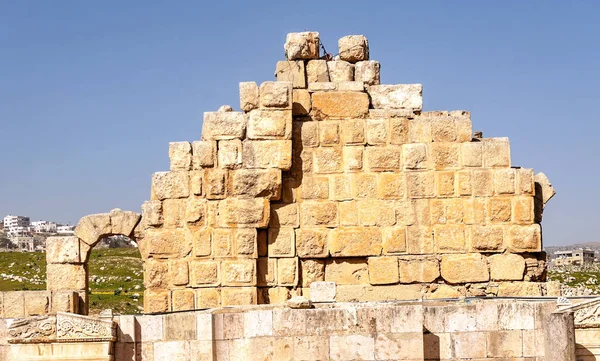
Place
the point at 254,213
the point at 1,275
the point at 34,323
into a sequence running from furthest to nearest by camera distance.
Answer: the point at 1,275, the point at 254,213, the point at 34,323

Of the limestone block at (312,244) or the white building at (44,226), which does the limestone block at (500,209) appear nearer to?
the limestone block at (312,244)

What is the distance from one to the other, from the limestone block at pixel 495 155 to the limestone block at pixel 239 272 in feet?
12.2

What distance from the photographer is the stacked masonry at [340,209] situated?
1405 cm

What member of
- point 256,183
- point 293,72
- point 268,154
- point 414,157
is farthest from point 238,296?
point 293,72

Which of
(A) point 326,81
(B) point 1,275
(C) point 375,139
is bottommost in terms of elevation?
(B) point 1,275

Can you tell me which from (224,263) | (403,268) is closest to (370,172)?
(403,268)

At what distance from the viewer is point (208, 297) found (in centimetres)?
1396

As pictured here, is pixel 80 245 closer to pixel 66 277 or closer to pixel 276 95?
pixel 66 277

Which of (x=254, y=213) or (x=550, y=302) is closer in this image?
(x=550, y=302)

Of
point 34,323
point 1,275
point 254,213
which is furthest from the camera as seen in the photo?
point 1,275

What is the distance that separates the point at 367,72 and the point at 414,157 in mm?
1624

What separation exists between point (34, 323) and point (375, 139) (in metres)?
5.77

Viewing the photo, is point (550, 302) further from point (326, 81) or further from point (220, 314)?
point (326, 81)

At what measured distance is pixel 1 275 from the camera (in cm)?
3916
